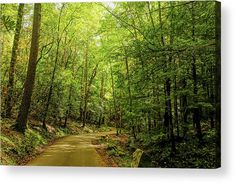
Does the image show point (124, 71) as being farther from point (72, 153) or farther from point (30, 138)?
point (30, 138)

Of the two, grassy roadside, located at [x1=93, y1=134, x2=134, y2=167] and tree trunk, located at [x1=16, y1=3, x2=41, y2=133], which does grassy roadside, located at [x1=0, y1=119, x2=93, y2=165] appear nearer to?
tree trunk, located at [x1=16, y1=3, x2=41, y2=133]

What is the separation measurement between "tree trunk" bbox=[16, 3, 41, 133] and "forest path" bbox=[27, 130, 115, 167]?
2.09 feet

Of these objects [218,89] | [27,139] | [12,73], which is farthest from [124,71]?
[27,139]

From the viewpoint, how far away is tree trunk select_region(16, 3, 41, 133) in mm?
6820

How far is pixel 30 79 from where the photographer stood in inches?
270

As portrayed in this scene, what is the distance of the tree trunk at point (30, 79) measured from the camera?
22.4ft

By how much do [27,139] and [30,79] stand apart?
1.04 meters

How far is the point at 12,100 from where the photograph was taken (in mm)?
6910

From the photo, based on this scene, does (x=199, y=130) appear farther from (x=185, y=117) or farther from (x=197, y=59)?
(x=197, y=59)

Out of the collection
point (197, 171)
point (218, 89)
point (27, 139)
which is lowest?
point (197, 171)

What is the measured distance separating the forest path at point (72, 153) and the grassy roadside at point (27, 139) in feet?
0.35

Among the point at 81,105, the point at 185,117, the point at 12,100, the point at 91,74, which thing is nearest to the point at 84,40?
the point at 91,74

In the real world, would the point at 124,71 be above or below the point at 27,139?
above

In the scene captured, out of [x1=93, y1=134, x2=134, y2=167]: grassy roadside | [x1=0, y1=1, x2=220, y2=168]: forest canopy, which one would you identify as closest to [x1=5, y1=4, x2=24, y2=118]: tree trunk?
[x1=0, y1=1, x2=220, y2=168]: forest canopy
